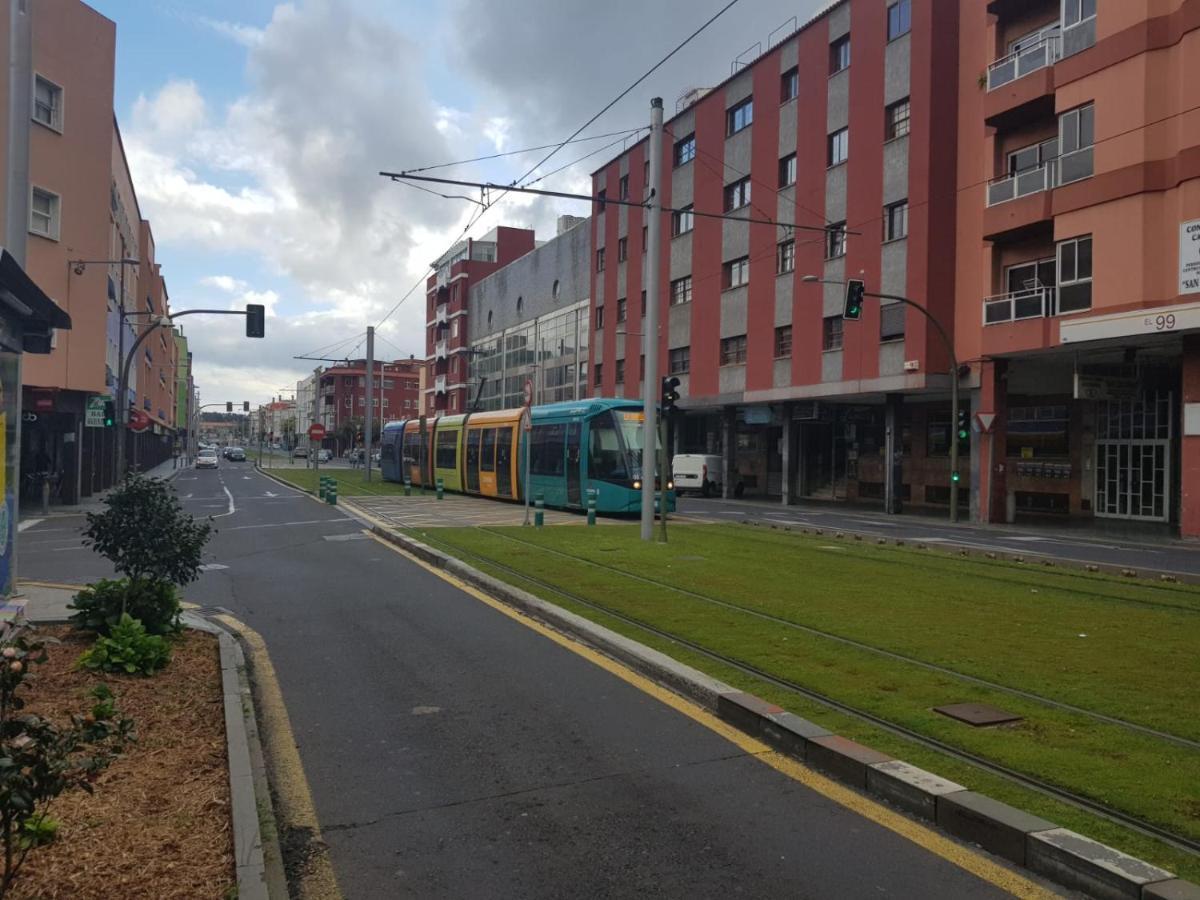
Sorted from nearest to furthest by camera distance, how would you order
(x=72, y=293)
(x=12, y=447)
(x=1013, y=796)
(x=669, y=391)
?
(x=1013, y=796) → (x=12, y=447) → (x=669, y=391) → (x=72, y=293)

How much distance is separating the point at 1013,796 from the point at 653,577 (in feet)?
26.6

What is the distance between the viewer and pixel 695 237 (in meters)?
43.0

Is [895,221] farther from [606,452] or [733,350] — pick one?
[606,452]

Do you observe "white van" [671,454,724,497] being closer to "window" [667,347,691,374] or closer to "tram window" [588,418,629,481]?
"window" [667,347,691,374]

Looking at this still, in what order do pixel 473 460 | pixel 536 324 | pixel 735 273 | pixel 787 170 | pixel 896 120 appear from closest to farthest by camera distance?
pixel 896 120
pixel 473 460
pixel 787 170
pixel 735 273
pixel 536 324

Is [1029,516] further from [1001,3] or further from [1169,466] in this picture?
[1001,3]

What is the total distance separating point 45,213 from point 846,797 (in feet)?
93.6

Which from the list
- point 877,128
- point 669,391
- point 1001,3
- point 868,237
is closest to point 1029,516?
point 868,237

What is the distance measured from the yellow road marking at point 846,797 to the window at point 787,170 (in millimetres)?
31980

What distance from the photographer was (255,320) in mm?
29094

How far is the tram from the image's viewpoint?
79.4 ft

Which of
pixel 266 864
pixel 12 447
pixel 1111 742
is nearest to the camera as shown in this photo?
pixel 266 864

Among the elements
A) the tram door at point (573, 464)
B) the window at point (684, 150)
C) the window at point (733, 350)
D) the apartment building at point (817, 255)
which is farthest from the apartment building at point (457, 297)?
the tram door at point (573, 464)

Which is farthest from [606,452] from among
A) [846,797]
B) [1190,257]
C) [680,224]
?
[680,224]
